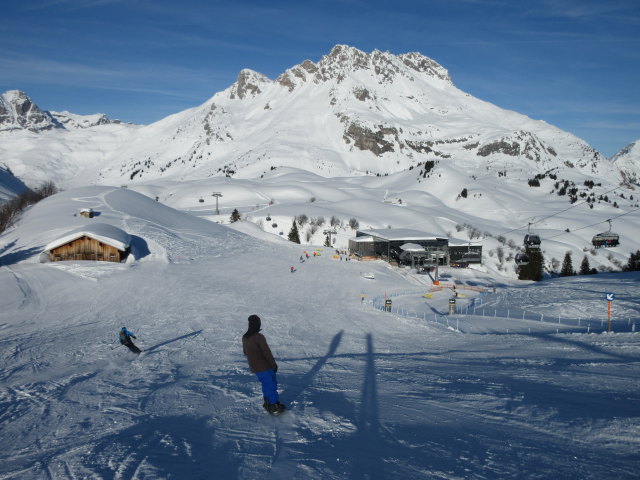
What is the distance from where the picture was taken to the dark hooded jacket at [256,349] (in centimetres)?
594

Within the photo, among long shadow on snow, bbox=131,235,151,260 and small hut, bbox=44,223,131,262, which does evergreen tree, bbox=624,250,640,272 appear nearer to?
long shadow on snow, bbox=131,235,151,260

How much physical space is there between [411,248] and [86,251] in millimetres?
39088

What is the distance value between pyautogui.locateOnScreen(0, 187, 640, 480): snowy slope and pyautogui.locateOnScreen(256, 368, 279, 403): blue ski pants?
0.33 m

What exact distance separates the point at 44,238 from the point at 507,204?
13520 cm

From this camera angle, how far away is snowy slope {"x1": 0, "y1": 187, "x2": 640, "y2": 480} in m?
4.88

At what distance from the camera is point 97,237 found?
32.2m

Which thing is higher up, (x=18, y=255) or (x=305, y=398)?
(x=18, y=255)

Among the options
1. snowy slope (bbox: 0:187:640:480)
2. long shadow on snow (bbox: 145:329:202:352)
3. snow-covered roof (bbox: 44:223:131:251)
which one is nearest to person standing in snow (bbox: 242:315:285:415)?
snowy slope (bbox: 0:187:640:480)

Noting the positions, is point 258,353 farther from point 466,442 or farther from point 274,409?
point 466,442

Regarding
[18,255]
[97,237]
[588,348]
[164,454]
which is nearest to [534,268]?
[588,348]

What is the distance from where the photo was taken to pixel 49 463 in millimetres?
5191

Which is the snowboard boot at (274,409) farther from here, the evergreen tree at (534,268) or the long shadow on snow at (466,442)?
the evergreen tree at (534,268)

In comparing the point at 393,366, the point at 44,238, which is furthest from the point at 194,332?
the point at 44,238

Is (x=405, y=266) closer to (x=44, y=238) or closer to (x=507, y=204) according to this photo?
(x=44, y=238)
